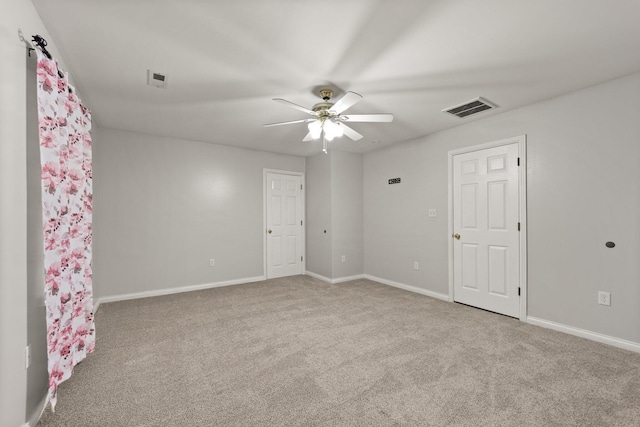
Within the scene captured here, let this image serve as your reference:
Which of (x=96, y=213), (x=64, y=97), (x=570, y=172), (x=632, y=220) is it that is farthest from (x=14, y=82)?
(x=632, y=220)

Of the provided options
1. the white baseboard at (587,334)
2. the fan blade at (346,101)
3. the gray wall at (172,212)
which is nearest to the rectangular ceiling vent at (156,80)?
the fan blade at (346,101)

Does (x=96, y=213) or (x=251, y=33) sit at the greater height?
(x=251, y=33)

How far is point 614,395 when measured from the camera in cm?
188

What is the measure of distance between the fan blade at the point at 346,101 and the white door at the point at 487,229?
2151 millimetres

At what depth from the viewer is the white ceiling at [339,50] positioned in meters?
1.71

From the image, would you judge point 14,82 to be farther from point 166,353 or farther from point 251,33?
Answer: point 166,353

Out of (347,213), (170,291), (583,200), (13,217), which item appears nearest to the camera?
(13,217)

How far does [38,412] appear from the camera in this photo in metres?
1.68

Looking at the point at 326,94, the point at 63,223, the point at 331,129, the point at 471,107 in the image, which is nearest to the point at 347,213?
the point at 331,129

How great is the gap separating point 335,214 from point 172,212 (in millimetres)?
2656

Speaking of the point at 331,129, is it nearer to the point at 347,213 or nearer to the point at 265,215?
the point at 347,213

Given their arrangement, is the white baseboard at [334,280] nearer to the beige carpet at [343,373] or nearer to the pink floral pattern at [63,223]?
the beige carpet at [343,373]

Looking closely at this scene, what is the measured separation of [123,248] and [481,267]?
488 centimetres

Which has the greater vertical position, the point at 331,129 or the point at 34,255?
the point at 331,129
